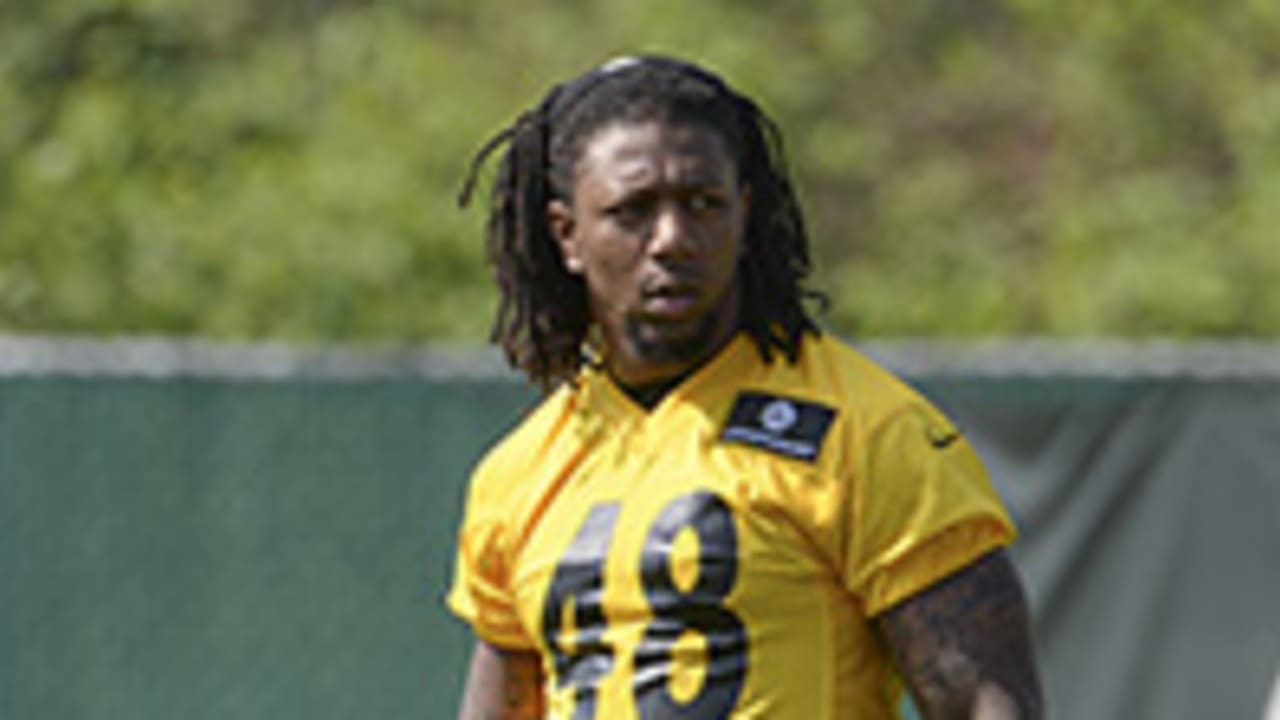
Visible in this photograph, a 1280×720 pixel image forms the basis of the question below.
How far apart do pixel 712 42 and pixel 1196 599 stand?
643cm

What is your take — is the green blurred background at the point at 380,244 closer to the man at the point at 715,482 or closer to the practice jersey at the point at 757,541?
the man at the point at 715,482

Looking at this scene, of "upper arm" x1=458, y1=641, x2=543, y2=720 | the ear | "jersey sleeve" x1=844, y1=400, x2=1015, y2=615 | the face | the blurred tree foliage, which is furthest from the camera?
the blurred tree foliage

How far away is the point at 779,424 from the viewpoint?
3596mm

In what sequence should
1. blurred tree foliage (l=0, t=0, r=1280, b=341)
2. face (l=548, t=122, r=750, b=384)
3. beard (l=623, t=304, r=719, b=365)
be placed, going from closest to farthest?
1. face (l=548, t=122, r=750, b=384)
2. beard (l=623, t=304, r=719, b=365)
3. blurred tree foliage (l=0, t=0, r=1280, b=341)

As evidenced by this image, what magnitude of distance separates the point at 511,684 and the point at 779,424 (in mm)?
718

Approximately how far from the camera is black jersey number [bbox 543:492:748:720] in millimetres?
3539

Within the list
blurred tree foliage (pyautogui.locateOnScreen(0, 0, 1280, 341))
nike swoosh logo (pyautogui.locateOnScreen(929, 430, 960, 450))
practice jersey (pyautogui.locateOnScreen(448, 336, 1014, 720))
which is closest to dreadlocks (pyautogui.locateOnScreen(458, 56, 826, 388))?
practice jersey (pyautogui.locateOnScreen(448, 336, 1014, 720))

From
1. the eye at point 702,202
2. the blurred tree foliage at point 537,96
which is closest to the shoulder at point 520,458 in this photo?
the eye at point 702,202

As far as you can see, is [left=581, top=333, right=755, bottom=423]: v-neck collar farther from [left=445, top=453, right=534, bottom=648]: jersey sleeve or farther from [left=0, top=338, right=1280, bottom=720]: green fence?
[left=0, top=338, right=1280, bottom=720]: green fence

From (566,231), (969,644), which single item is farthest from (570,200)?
(969,644)

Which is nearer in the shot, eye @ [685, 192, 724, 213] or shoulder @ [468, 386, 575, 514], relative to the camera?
eye @ [685, 192, 724, 213]

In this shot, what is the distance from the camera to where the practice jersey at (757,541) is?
3498mm

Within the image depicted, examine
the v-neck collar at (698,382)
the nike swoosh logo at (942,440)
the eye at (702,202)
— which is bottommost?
the nike swoosh logo at (942,440)

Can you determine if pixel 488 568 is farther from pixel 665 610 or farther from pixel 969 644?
pixel 969 644
